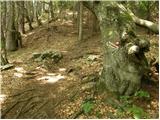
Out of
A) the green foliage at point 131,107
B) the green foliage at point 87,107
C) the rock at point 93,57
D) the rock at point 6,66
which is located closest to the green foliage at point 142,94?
Result: the green foliage at point 131,107

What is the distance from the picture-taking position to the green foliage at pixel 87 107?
861cm

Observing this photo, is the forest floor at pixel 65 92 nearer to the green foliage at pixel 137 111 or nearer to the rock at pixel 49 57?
the green foliage at pixel 137 111

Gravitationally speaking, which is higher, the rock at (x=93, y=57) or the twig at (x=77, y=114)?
the rock at (x=93, y=57)

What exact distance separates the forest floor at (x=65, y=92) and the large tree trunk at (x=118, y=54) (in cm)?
46

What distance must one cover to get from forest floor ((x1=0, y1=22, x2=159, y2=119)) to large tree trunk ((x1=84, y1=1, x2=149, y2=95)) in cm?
46

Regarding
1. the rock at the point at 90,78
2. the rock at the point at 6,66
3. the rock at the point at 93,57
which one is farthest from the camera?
the rock at the point at 6,66

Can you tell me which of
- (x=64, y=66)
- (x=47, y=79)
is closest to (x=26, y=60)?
(x=64, y=66)

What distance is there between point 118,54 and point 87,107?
195 cm

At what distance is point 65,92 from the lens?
10055 mm

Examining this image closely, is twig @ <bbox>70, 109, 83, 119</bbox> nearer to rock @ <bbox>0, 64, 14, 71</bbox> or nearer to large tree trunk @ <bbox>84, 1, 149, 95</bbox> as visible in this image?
large tree trunk @ <bbox>84, 1, 149, 95</bbox>

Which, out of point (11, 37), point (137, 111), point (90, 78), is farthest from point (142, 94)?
point (11, 37)

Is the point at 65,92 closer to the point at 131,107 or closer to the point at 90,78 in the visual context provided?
the point at 90,78

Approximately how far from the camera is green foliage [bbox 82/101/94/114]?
28.2ft

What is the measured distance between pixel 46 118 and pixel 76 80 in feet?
9.76
